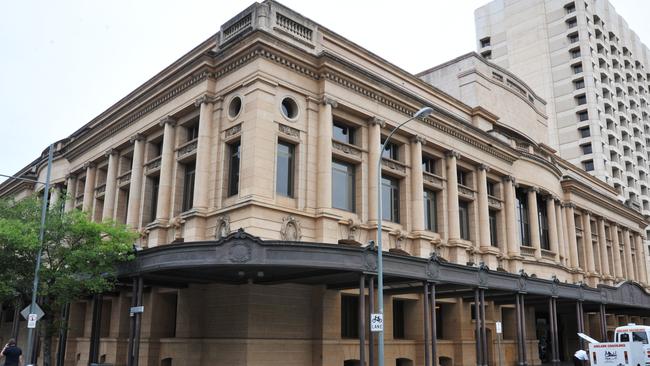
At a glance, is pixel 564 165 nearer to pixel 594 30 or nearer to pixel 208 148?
pixel 208 148

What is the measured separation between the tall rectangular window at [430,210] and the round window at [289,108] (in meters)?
11.3

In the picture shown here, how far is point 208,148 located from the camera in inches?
1109

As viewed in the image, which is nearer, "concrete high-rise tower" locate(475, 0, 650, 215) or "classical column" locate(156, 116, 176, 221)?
"classical column" locate(156, 116, 176, 221)

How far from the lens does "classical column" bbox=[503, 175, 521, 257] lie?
4088 centimetres

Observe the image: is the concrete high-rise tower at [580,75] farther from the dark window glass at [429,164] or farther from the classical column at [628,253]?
the dark window glass at [429,164]

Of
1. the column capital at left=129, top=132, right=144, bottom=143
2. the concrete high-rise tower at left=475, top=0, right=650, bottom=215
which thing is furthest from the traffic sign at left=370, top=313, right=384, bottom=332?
the concrete high-rise tower at left=475, top=0, right=650, bottom=215

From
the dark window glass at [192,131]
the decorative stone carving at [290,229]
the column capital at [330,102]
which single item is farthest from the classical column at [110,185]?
the column capital at [330,102]

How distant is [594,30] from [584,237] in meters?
51.2

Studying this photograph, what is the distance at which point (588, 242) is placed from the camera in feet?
175

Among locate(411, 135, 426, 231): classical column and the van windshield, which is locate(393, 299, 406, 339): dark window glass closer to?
locate(411, 135, 426, 231): classical column

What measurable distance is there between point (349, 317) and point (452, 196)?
Result: 10646 millimetres

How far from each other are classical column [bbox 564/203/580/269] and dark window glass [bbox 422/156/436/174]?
20238mm

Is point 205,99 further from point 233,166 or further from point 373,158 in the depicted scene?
point 373,158

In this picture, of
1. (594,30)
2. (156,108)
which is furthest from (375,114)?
(594,30)
